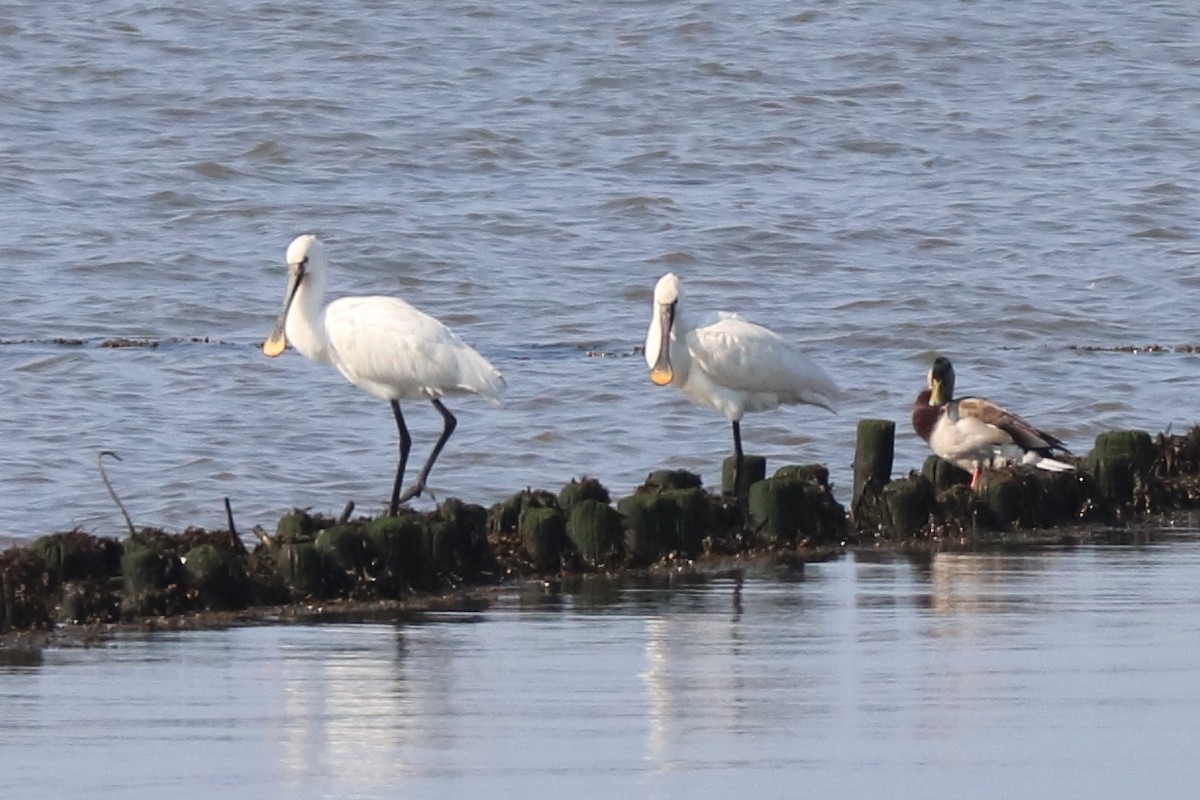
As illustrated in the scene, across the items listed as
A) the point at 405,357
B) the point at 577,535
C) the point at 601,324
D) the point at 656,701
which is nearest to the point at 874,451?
the point at 577,535

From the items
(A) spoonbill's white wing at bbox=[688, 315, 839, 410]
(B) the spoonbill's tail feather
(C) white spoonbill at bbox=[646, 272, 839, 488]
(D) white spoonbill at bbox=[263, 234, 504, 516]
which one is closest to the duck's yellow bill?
(D) white spoonbill at bbox=[263, 234, 504, 516]

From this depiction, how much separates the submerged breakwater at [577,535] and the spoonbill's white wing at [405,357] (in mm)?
1496

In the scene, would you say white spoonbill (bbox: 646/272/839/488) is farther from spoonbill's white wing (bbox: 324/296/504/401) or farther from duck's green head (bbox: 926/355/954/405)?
spoonbill's white wing (bbox: 324/296/504/401)

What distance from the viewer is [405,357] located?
13500mm

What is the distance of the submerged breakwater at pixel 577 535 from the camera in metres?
9.34

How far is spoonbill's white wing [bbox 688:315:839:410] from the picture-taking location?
47.1 ft

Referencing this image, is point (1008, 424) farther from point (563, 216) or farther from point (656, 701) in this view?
point (563, 216)

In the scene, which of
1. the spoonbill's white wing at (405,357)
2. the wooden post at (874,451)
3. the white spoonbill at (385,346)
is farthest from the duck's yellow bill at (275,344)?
the wooden post at (874,451)

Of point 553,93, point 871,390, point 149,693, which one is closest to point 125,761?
point 149,693

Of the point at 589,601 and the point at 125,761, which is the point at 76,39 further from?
the point at 125,761

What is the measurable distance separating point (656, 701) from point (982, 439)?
5.69 meters

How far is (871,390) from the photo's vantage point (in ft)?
68.0

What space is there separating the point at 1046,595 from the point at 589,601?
1650 mm

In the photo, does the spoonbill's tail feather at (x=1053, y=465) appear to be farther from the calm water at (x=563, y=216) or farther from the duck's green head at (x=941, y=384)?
the calm water at (x=563, y=216)
